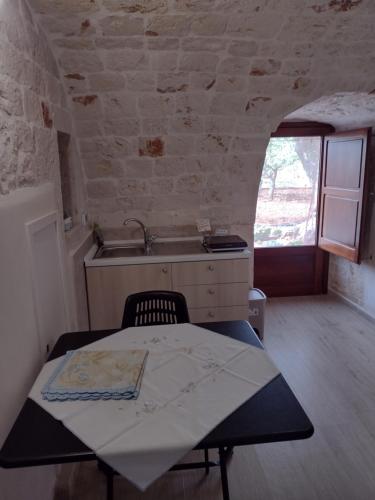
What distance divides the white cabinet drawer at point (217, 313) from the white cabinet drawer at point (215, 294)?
0.11 ft

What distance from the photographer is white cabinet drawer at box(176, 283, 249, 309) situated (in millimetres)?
2729

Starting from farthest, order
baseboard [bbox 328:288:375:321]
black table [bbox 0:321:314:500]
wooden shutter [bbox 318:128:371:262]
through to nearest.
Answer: baseboard [bbox 328:288:375:321] → wooden shutter [bbox 318:128:371:262] → black table [bbox 0:321:314:500]

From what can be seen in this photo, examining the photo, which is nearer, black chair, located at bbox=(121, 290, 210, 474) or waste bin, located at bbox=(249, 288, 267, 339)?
black chair, located at bbox=(121, 290, 210, 474)

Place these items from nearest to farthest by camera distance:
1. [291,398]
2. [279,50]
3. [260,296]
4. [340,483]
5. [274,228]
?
[291,398] < [340,483] < [279,50] < [260,296] < [274,228]

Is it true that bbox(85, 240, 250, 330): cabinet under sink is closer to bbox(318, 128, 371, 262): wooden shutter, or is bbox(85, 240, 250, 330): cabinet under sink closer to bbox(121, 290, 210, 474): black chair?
bbox(121, 290, 210, 474): black chair

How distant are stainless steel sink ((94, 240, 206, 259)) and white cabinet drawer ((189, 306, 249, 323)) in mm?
449

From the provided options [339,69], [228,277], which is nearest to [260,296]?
[228,277]

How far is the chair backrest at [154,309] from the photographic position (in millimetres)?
1930

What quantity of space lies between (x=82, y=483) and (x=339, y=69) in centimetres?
282

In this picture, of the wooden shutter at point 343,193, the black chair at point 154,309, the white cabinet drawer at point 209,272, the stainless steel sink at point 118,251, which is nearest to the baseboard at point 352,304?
the wooden shutter at point 343,193

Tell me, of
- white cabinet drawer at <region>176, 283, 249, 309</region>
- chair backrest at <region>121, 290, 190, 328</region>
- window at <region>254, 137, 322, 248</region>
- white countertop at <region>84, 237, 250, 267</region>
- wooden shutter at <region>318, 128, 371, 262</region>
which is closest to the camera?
chair backrest at <region>121, 290, 190, 328</region>

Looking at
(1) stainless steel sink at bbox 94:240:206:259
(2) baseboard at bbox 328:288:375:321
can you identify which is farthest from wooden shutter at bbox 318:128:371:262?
(1) stainless steel sink at bbox 94:240:206:259

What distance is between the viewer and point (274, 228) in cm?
414

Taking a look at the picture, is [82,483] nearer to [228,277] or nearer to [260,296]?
[228,277]
